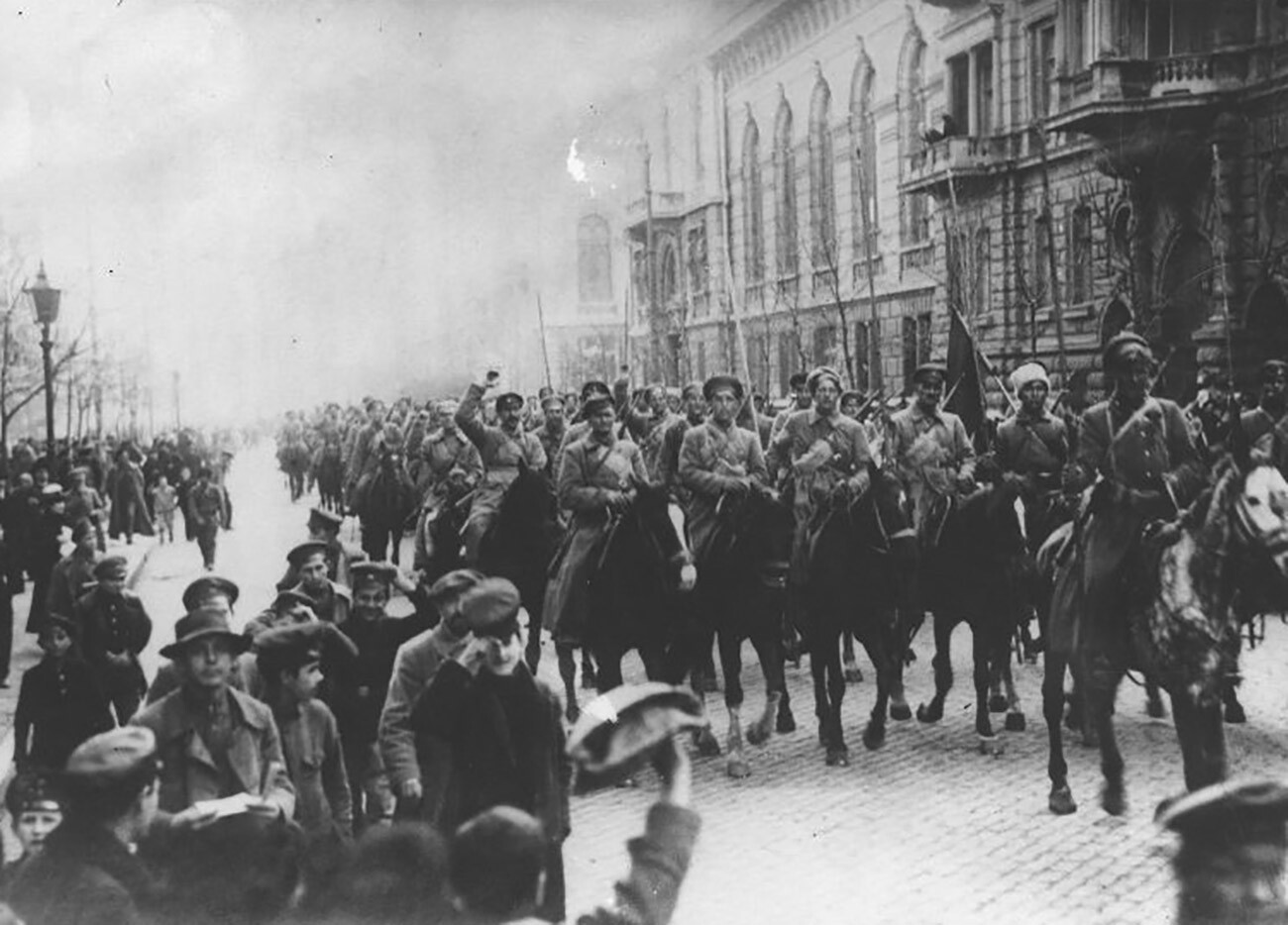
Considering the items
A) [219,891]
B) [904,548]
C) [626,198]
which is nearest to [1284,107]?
[626,198]

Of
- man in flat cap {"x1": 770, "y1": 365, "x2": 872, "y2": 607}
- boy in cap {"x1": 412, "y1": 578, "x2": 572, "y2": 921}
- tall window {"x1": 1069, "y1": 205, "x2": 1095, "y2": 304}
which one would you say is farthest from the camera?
tall window {"x1": 1069, "y1": 205, "x2": 1095, "y2": 304}

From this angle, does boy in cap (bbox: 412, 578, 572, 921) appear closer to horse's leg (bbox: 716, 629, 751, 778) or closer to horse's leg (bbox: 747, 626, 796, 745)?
horse's leg (bbox: 716, 629, 751, 778)

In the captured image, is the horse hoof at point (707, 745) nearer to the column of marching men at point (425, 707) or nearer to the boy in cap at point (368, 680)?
the column of marching men at point (425, 707)

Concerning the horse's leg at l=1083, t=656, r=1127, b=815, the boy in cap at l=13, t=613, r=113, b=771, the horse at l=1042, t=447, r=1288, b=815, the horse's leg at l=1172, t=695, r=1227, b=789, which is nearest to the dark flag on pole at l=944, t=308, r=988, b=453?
the horse's leg at l=1083, t=656, r=1127, b=815

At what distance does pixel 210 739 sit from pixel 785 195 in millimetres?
16926

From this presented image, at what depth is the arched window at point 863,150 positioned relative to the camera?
1897 centimetres

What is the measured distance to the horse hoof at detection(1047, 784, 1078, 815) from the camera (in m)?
7.75

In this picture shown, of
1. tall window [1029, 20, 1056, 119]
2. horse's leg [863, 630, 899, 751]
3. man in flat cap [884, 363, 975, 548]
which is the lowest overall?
horse's leg [863, 630, 899, 751]

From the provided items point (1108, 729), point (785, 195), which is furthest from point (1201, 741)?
point (785, 195)

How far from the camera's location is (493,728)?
17.2ft

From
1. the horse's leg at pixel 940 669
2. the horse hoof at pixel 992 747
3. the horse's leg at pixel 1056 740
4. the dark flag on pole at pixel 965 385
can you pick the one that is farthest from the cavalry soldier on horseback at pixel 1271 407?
the horse's leg at pixel 1056 740

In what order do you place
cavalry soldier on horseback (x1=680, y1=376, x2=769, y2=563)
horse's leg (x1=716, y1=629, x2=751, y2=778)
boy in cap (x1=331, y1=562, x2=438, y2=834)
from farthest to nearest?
1. cavalry soldier on horseback (x1=680, y1=376, x2=769, y2=563)
2. horse's leg (x1=716, y1=629, x2=751, y2=778)
3. boy in cap (x1=331, y1=562, x2=438, y2=834)

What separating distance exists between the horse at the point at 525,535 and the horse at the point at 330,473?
7.22 metres

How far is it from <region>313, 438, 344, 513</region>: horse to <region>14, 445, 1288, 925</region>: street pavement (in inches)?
268
